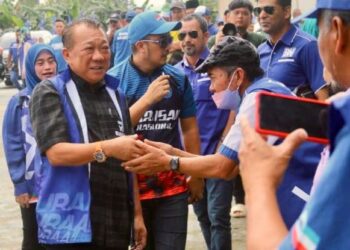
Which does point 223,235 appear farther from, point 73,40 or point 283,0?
point 73,40

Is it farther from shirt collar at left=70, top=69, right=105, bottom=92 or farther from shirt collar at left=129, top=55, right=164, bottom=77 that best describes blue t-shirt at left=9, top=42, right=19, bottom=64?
shirt collar at left=70, top=69, right=105, bottom=92

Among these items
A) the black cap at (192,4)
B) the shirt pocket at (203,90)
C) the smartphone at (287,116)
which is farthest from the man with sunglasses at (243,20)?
the smartphone at (287,116)

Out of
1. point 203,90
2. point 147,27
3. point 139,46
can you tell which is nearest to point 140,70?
point 139,46

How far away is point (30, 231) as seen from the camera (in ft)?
14.0

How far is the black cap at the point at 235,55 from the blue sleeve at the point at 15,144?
167cm

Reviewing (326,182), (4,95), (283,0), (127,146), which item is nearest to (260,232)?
(326,182)

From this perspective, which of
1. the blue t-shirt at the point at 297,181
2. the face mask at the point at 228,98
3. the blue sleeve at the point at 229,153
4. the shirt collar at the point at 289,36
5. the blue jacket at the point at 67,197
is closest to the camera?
the blue t-shirt at the point at 297,181

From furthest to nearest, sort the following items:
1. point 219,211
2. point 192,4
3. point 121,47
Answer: point 192,4 < point 121,47 < point 219,211

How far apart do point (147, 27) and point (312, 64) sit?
1261 mm

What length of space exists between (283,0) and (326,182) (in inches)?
162

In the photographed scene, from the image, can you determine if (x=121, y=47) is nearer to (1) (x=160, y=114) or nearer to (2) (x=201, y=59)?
(2) (x=201, y=59)

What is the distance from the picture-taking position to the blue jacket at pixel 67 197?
9.92 feet

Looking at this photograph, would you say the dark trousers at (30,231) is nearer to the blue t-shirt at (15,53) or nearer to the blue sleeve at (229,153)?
the blue sleeve at (229,153)

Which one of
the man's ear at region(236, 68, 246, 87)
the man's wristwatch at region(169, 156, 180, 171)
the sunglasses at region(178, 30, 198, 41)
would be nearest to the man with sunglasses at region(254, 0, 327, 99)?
the sunglasses at region(178, 30, 198, 41)
